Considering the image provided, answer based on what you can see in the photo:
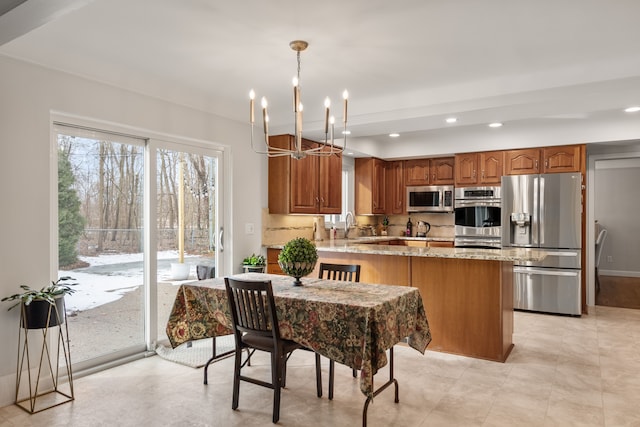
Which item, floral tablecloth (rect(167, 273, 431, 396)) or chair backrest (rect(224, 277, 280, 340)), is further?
chair backrest (rect(224, 277, 280, 340))

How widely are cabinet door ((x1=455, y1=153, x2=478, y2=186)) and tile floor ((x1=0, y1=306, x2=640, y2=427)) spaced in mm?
2779

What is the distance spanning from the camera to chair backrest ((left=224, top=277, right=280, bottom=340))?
2.60 meters

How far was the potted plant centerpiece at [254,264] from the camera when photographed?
4609 millimetres

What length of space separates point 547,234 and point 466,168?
141 centimetres

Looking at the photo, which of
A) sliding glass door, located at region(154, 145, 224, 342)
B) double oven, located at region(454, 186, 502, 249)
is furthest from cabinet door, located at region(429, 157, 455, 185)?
sliding glass door, located at region(154, 145, 224, 342)

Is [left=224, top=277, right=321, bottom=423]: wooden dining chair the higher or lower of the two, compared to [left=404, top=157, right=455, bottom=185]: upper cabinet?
lower

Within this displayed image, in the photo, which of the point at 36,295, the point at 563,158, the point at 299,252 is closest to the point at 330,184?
the point at 299,252

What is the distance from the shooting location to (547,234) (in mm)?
5539

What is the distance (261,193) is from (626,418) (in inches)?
150

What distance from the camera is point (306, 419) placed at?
8.75 feet

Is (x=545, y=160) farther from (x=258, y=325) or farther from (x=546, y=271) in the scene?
(x=258, y=325)

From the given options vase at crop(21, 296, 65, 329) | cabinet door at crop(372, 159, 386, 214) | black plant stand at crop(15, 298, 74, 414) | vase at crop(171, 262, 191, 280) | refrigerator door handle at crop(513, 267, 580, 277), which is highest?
cabinet door at crop(372, 159, 386, 214)

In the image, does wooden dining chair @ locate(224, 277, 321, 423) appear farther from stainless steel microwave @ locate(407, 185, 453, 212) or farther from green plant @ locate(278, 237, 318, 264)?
stainless steel microwave @ locate(407, 185, 453, 212)

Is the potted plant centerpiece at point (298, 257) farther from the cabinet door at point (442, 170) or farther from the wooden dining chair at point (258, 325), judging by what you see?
the cabinet door at point (442, 170)
